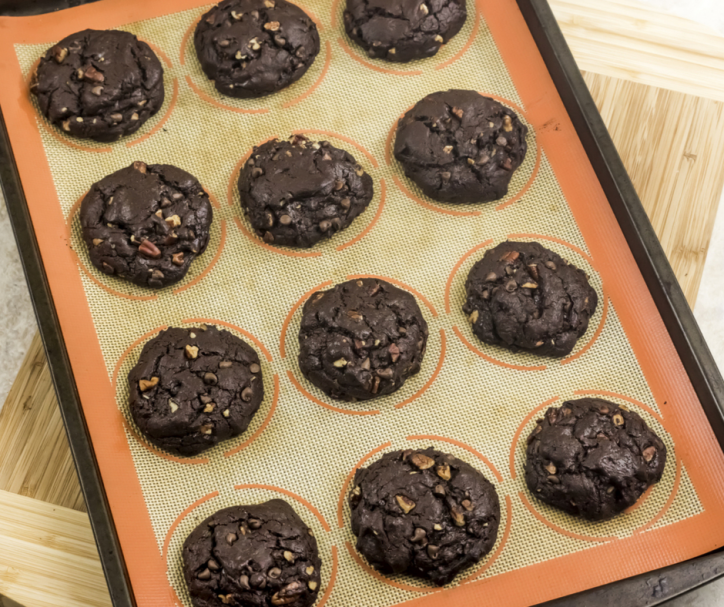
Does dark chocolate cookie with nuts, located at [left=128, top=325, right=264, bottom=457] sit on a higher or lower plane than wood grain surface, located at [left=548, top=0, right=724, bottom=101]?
lower

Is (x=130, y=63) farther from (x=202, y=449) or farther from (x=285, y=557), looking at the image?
(x=285, y=557)

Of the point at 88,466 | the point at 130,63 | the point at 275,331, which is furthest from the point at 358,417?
the point at 130,63

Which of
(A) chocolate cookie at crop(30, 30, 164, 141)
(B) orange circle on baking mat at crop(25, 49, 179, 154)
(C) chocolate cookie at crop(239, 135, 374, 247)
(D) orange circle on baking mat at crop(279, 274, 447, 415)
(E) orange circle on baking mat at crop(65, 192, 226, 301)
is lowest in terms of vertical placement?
(D) orange circle on baking mat at crop(279, 274, 447, 415)

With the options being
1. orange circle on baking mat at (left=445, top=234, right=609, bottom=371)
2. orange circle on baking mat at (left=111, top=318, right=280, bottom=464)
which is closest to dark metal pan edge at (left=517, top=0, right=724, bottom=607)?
orange circle on baking mat at (left=445, top=234, right=609, bottom=371)

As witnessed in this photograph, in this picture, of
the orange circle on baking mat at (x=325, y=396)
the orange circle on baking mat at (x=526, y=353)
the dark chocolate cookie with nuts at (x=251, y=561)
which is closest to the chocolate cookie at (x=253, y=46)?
the orange circle on baking mat at (x=325, y=396)

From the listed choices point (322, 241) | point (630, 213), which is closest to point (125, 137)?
point (322, 241)

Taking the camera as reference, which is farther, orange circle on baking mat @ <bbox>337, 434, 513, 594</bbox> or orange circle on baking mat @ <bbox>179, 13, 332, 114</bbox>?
orange circle on baking mat @ <bbox>179, 13, 332, 114</bbox>

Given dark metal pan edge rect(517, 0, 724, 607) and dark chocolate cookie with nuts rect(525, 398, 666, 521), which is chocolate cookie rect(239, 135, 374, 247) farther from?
dark chocolate cookie with nuts rect(525, 398, 666, 521)

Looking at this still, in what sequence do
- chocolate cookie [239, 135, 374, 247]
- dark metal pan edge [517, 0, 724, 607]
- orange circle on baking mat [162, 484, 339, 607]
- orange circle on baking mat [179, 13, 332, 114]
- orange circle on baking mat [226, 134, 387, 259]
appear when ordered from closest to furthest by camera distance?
dark metal pan edge [517, 0, 724, 607] < orange circle on baking mat [162, 484, 339, 607] < chocolate cookie [239, 135, 374, 247] < orange circle on baking mat [226, 134, 387, 259] < orange circle on baking mat [179, 13, 332, 114]

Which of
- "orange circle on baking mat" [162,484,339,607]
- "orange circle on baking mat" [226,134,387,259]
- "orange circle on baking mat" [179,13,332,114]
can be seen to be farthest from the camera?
Result: "orange circle on baking mat" [179,13,332,114]
